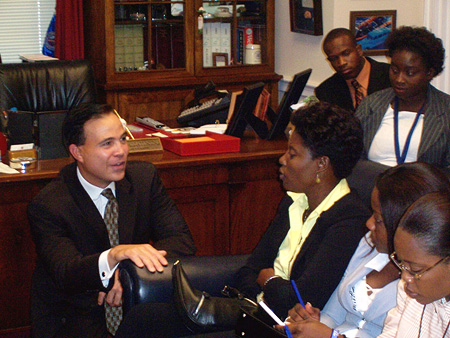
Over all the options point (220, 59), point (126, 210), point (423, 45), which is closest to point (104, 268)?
point (126, 210)

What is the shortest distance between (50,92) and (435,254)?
294 centimetres

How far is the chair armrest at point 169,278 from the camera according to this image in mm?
2148

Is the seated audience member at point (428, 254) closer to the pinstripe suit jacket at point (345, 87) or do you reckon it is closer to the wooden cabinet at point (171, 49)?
the pinstripe suit jacket at point (345, 87)

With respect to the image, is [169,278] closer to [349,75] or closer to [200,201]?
[200,201]

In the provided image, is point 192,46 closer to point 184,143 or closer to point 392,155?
point 184,143

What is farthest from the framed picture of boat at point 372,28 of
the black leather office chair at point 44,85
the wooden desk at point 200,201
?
the black leather office chair at point 44,85

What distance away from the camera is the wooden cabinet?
5.03 m

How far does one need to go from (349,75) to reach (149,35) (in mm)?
2307

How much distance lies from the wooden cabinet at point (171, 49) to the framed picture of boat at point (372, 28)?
3.61ft

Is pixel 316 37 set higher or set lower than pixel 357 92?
→ higher

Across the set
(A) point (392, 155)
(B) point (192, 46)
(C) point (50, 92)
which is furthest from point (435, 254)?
(B) point (192, 46)

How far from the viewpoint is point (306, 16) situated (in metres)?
4.82

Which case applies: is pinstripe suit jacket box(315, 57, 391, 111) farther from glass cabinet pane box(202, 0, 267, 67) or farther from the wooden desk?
glass cabinet pane box(202, 0, 267, 67)

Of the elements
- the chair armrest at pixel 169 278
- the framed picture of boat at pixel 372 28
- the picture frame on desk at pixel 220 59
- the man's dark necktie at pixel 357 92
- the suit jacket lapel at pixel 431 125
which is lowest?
the chair armrest at pixel 169 278
